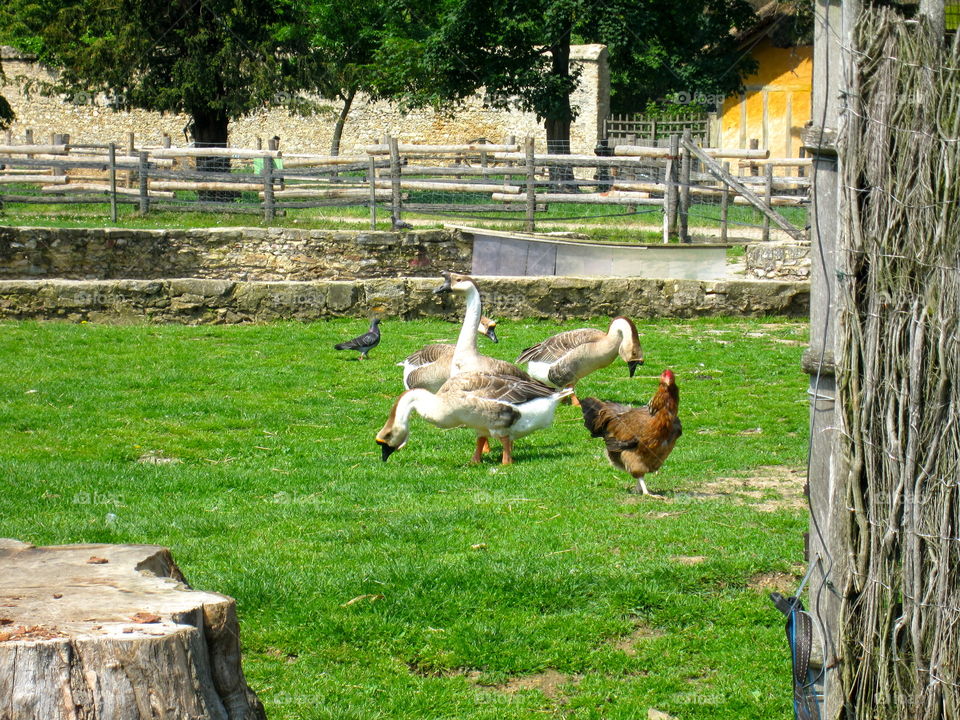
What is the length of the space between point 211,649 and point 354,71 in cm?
3999

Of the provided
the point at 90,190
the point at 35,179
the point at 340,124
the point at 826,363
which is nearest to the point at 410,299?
the point at 826,363

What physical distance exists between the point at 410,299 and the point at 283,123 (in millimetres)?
33375

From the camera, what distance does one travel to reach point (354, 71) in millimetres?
41562

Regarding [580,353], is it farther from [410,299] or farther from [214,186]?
[214,186]

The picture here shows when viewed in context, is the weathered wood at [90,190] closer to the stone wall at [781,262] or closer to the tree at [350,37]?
the tree at [350,37]

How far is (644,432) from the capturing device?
7293mm

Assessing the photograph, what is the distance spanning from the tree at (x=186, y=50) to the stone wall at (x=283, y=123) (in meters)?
14.0

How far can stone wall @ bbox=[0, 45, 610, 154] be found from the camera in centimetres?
4453

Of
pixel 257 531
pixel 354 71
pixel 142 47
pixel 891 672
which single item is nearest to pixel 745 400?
pixel 257 531

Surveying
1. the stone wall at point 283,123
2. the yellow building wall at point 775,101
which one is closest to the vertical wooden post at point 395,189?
the stone wall at point 283,123

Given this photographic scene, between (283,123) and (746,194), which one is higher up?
(283,123)

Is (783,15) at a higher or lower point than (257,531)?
higher

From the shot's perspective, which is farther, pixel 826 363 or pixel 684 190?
pixel 684 190

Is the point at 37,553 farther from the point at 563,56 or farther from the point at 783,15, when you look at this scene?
the point at 783,15
